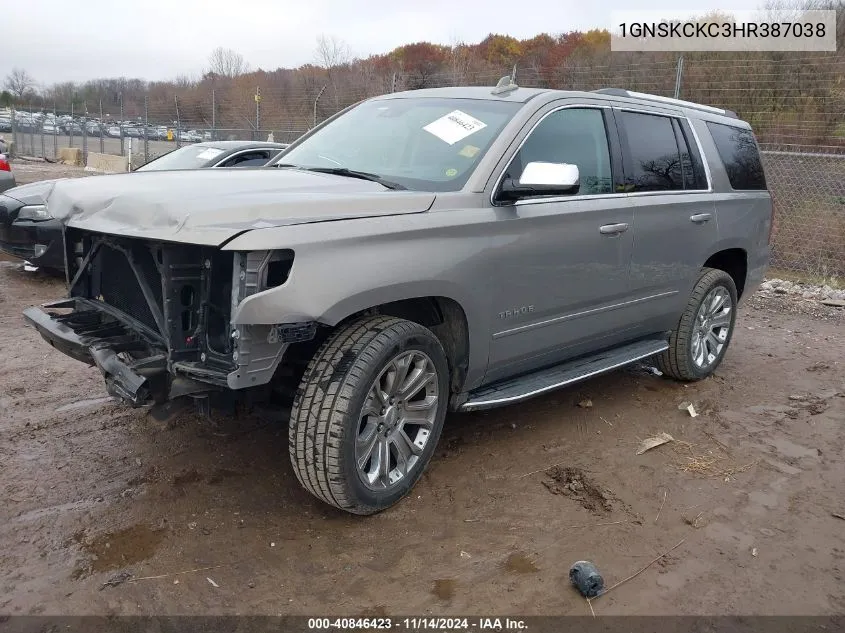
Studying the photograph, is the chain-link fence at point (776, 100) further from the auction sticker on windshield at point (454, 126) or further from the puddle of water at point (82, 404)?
the puddle of water at point (82, 404)

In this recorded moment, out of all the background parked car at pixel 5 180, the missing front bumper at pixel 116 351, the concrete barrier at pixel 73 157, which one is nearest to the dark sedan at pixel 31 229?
the background parked car at pixel 5 180

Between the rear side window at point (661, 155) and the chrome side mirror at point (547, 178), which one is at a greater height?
the rear side window at point (661, 155)

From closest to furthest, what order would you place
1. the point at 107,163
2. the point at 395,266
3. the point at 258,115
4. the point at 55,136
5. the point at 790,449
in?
the point at 395,266
the point at 790,449
the point at 258,115
the point at 107,163
the point at 55,136

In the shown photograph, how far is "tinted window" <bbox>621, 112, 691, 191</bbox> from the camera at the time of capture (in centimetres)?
436

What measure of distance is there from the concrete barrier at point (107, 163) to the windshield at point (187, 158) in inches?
625

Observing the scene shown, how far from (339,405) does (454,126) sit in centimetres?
175

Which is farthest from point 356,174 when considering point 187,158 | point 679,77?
point 679,77

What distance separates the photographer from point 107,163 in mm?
24656

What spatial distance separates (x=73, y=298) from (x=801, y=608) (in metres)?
3.63

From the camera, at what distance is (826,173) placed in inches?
393

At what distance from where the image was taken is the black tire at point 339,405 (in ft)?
9.50

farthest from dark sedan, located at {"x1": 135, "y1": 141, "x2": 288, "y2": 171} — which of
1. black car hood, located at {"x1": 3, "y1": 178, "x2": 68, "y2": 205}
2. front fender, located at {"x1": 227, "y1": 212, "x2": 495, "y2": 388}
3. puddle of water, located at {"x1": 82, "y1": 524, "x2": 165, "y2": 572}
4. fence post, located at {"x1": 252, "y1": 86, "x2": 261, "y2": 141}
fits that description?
fence post, located at {"x1": 252, "y1": 86, "x2": 261, "y2": 141}

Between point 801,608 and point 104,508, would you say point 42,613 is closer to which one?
point 104,508

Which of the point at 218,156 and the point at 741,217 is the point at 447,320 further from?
the point at 218,156
